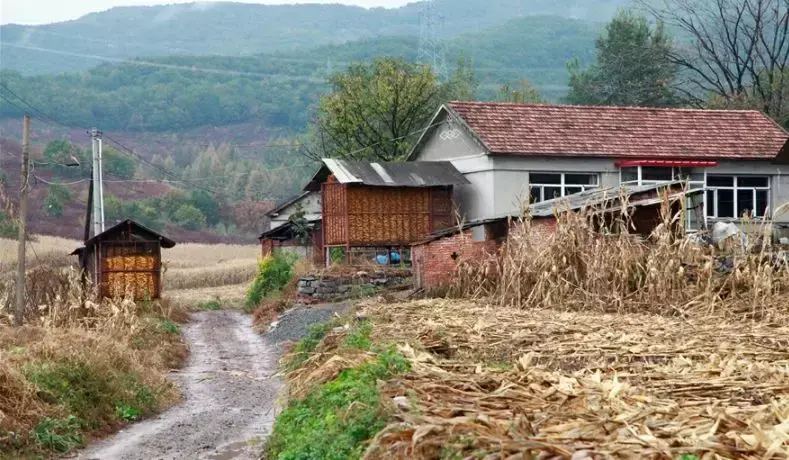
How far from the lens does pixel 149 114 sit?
5364 inches

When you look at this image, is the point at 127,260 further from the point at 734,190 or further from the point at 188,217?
the point at 188,217

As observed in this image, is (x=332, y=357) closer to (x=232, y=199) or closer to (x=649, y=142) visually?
(x=649, y=142)

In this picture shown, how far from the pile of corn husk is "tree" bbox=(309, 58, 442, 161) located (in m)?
32.6

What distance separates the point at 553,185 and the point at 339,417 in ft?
84.2

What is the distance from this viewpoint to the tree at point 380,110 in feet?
154

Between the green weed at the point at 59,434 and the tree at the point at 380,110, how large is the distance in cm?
3313

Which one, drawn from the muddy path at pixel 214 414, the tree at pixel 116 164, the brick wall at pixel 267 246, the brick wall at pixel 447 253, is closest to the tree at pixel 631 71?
the brick wall at pixel 267 246

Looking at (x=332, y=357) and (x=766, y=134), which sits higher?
(x=766, y=134)

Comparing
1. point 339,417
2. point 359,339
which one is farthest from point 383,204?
point 339,417

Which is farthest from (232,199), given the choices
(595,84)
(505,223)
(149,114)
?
(505,223)

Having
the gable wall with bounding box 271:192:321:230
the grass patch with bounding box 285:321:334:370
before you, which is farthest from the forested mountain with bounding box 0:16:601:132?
the grass patch with bounding box 285:321:334:370

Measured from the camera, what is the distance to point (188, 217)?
90750 millimetres

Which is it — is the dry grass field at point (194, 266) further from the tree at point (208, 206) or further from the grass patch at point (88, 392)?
the tree at point (208, 206)

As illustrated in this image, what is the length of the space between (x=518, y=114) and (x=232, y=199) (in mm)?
68573
